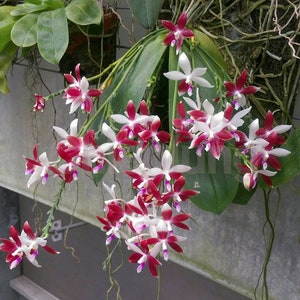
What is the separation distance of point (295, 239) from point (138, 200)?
0.47m

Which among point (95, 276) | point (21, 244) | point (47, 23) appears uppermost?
point (47, 23)

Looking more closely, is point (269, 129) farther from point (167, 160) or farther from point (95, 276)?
point (95, 276)

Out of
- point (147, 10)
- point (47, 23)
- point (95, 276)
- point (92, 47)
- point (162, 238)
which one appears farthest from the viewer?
point (95, 276)

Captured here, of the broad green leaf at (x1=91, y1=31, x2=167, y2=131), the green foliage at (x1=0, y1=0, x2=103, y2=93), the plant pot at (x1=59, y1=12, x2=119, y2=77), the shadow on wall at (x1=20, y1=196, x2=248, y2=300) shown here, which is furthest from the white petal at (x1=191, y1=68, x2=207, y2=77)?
the shadow on wall at (x1=20, y1=196, x2=248, y2=300)

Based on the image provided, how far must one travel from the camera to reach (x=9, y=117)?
5.01ft

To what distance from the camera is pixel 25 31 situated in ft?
3.14

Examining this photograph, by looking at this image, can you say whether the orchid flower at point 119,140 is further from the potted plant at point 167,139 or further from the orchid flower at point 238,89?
the orchid flower at point 238,89

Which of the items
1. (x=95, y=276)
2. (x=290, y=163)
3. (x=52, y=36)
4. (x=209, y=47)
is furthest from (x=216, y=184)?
(x=95, y=276)

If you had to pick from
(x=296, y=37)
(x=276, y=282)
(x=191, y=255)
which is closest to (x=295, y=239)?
(x=276, y=282)

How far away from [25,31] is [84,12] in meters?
0.12

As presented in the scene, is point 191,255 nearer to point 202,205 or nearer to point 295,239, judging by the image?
point 295,239

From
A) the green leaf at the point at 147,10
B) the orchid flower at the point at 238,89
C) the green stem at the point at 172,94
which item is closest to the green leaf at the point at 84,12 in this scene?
the green leaf at the point at 147,10

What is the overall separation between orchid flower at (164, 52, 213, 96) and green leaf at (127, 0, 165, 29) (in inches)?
7.1

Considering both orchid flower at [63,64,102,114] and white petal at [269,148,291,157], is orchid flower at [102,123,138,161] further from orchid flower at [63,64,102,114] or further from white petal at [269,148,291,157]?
white petal at [269,148,291,157]
